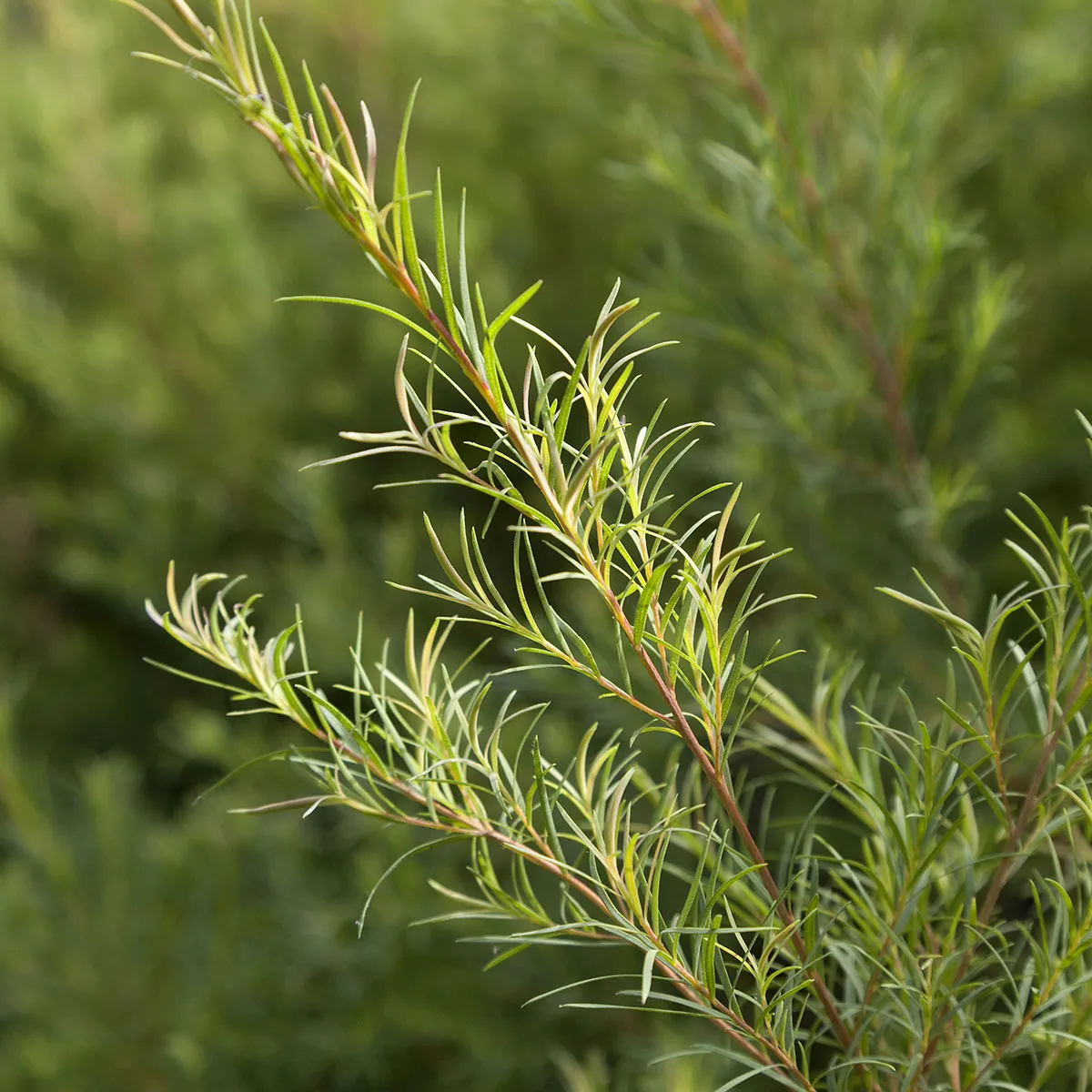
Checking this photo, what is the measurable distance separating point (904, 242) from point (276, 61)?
36 cm

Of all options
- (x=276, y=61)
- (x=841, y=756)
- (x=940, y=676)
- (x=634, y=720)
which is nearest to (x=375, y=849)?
(x=634, y=720)

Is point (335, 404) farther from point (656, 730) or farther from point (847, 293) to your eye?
point (656, 730)

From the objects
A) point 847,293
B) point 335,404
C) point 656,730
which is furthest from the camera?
point 335,404

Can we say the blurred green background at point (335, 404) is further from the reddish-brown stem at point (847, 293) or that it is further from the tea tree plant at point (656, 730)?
the tea tree plant at point (656, 730)

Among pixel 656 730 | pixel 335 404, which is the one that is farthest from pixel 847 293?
pixel 335 404

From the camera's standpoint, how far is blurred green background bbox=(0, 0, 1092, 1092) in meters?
0.57

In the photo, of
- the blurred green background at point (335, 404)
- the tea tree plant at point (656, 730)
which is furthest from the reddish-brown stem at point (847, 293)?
the tea tree plant at point (656, 730)

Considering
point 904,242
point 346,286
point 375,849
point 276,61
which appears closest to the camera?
point 276,61

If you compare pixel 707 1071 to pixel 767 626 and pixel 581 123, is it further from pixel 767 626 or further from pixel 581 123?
pixel 581 123

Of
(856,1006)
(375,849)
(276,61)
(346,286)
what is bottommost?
(375,849)

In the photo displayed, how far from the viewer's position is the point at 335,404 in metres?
0.88

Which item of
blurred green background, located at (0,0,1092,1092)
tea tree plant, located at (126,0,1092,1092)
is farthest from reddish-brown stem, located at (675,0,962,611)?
tea tree plant, located at (126,0,1092,1092)

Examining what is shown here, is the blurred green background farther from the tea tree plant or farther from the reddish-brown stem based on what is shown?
the tea tree plant

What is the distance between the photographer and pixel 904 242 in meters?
0.43
